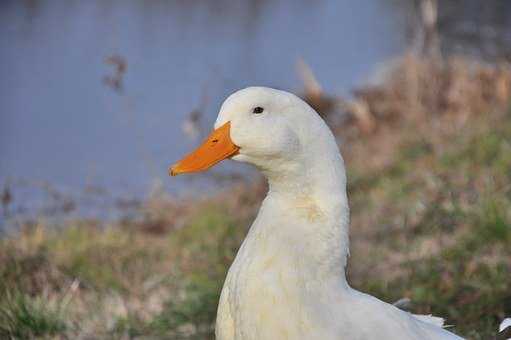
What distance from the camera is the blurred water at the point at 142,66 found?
9875mm

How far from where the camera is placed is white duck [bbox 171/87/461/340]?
297 cm

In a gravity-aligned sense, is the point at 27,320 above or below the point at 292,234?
below

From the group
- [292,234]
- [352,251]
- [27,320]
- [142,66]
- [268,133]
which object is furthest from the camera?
[142,66]

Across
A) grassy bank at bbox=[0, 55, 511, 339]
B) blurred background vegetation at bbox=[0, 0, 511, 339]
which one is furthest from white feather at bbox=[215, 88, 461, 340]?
grassy bank at bbox=[0, 55, 511, 339]

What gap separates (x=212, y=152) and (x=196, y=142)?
22.6 feet

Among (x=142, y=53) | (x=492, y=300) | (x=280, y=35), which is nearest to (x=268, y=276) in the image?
(x=492, y=300)

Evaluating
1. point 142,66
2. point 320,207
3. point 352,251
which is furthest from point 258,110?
point 142,66

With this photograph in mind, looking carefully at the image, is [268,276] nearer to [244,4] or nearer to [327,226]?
[327,226]

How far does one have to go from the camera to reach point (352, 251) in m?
6.38

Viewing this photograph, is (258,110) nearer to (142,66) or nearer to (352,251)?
(352,251)

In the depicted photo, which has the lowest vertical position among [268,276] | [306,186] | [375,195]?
[375,195]

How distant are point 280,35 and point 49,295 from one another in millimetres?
10117

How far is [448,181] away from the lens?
23.6ft

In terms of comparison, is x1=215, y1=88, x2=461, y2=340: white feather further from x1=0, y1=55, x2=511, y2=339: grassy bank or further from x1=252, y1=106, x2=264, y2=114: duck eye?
x1=0, y1=55, x2=511, y2=339: grassy bank
